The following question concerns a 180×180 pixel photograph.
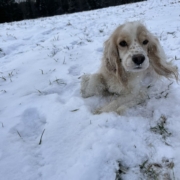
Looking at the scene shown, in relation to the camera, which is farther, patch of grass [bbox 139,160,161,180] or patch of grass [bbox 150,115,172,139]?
patch of grass [bbox 150,115,172,139]

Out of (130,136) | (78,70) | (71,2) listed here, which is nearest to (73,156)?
(130,136)

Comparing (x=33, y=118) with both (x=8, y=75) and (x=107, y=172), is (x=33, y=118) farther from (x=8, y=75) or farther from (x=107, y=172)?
(x=8, y=75)

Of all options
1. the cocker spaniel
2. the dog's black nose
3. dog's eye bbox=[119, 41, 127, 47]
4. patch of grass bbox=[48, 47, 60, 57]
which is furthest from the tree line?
the dog's black nose

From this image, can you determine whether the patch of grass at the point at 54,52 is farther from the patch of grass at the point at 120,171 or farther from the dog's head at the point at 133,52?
the patch of grass at the point at 120,171

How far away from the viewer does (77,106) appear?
2764 mm

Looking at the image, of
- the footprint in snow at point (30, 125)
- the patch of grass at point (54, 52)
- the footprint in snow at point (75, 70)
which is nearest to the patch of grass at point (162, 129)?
the footprint in snow at point (30, 125)

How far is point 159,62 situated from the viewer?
315 cm

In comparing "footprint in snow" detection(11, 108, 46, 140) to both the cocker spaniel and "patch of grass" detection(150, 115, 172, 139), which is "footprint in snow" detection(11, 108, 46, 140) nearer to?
the cocker spaniel

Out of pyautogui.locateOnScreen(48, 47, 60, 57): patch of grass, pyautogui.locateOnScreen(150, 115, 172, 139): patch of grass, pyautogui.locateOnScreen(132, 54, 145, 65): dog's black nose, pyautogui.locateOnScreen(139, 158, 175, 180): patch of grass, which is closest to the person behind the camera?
pyautogui.locateOnScreen(139, 158, 175, 180): patch of grass

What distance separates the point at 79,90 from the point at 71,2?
3026 cm

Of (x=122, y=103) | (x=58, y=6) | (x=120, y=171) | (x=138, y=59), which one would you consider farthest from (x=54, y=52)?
(x=58, y=6)

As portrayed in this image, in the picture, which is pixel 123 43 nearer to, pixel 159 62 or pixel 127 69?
pixel 127 69

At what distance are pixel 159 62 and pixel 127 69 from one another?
80 centimetres

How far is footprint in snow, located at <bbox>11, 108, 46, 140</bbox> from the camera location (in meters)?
2.30
